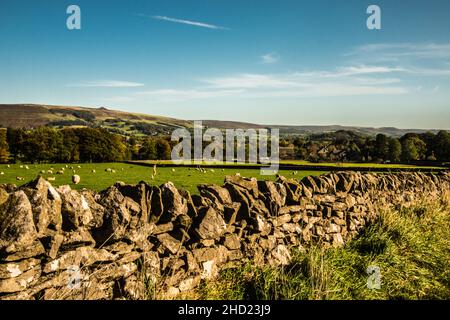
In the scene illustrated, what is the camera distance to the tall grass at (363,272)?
14.8ft

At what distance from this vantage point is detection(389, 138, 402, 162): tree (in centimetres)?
6080

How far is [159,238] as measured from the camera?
171 inches

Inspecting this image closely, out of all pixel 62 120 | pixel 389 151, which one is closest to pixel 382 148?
pixel 389 151

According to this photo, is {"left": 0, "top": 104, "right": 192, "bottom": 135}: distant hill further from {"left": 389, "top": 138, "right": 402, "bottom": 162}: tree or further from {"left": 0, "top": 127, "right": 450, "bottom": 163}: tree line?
{"left": 389, "top": 138, "right": 402, "bottom": 162}: tree

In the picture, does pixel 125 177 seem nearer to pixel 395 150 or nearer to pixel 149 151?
pixel 149 151

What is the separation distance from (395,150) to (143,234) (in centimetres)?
6565

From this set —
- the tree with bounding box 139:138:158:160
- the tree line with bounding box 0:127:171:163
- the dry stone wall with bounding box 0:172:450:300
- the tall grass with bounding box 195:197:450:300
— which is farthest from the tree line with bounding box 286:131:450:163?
the dry stone wall with bounding box 0:172:450:300

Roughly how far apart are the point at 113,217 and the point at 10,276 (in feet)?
3.85

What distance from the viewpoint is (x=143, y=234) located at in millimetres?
4207

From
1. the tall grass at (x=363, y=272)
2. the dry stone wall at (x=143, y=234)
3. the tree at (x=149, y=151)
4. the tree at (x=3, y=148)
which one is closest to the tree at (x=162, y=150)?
the tree at (x=149, y=151)

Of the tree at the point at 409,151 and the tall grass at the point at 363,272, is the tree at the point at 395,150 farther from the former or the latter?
the tall grass at the point at 363,272

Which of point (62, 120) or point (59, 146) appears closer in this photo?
point (59, 146)

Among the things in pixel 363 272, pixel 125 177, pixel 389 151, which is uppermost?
pixel 389 151
